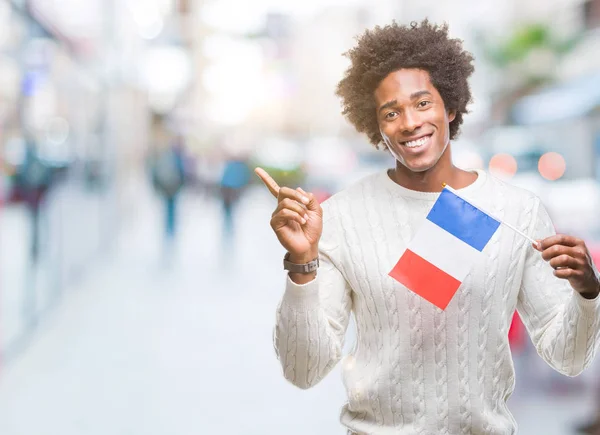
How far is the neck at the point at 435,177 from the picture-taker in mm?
1842

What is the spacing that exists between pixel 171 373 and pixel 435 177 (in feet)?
13.9

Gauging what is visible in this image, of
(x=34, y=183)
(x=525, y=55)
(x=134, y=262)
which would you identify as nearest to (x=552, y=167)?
(x=134, y=262)

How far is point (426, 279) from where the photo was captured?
1.73 m

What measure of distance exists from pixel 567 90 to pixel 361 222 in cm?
2496

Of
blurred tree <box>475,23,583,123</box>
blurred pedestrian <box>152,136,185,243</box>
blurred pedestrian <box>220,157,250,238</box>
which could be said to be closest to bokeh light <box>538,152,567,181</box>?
blurred pedestrian <box>220,157,250,238</box>

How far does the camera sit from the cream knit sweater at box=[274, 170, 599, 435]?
1.74 meters

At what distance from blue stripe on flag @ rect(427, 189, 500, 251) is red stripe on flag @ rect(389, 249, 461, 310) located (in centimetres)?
9

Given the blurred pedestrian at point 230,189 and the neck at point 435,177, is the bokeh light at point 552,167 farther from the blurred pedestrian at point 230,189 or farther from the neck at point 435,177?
the neck at point 435,177

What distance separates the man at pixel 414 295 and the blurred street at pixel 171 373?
9.42 ft

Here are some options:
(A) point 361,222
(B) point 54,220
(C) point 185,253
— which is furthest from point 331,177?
(A) point 361,222

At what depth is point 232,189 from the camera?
11570mm

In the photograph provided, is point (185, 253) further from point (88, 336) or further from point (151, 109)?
point (151, 109)

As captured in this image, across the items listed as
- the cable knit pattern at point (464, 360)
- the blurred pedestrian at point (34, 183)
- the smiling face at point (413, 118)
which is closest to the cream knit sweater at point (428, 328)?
the cable knit pattern at point (464, 360)

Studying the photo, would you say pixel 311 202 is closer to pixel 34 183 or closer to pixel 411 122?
pixel 411 122
